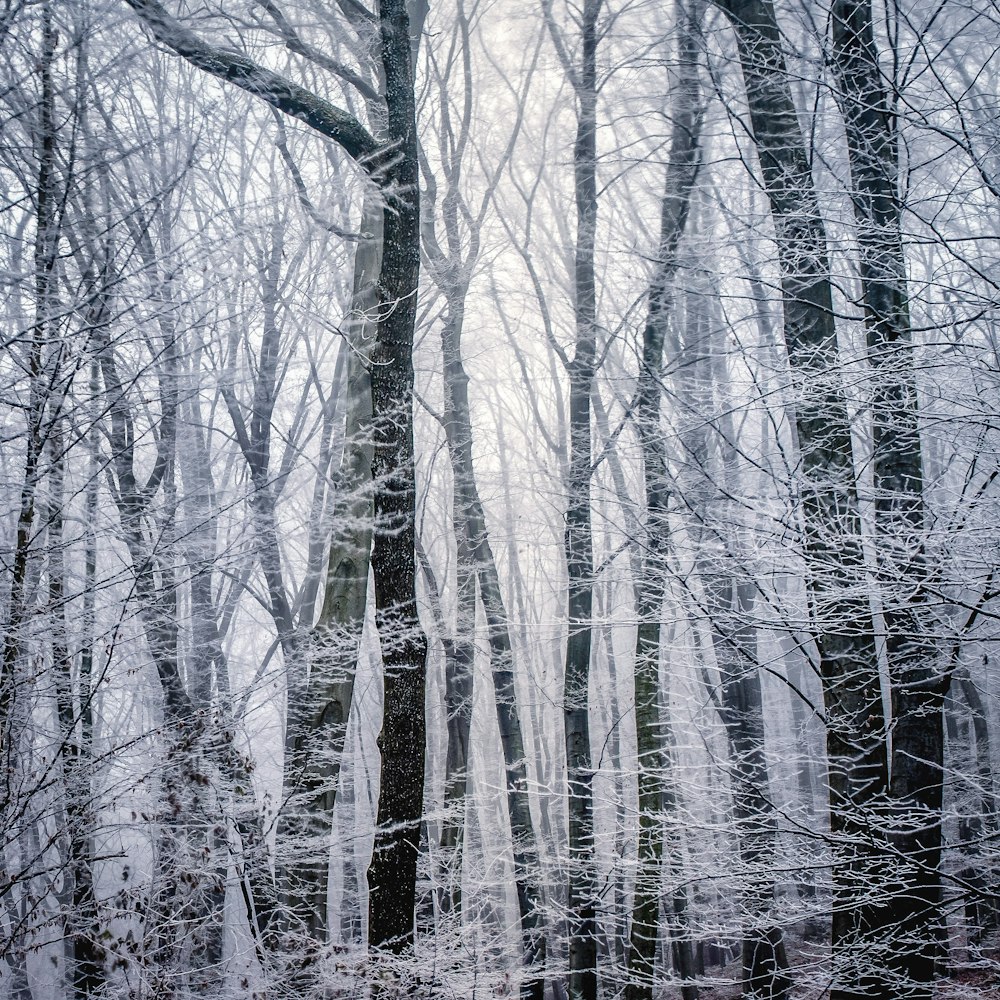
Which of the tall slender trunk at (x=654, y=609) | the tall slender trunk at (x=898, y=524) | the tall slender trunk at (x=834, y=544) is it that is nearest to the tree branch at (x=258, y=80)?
the tall slender trunk at (x=654, y=609)

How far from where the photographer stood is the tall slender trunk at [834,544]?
3.61 metres

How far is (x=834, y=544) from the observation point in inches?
138

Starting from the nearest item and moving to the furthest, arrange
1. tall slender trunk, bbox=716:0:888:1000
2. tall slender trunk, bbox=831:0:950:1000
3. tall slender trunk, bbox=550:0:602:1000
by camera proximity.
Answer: tall slender trunk, bbox=831:0:950:1000, tall slender trunk, bbox=716:0:888:1000, tall slender trunk, bbox=550:0:602:1000

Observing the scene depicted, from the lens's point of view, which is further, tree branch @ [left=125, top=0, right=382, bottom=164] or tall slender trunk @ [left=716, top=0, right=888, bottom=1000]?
tree branch @ [left=125, top=0, right=382, bottom=164]

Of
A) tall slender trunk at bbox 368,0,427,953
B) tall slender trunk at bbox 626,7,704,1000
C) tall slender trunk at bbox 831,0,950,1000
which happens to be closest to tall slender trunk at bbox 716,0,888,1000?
tall slender trunk at bbox 831,0,950,1000

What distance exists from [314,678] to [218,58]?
17.4 feet

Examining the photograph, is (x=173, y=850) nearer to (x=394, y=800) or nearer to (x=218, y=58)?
(x=394, y=800)

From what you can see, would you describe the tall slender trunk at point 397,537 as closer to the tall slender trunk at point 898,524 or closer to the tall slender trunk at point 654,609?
the tall slender trunk at point 654,609

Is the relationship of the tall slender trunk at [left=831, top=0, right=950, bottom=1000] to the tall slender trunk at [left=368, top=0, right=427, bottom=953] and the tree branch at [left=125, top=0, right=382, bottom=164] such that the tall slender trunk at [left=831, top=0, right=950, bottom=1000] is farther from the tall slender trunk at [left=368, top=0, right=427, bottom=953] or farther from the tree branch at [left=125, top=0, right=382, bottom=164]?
the tree branch at [left=125, top=0, right=382, bottom=164]

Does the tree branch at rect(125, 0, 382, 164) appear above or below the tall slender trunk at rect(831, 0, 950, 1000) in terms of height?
above

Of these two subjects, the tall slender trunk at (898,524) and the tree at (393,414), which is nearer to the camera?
the tall slender trunk at (898,524)

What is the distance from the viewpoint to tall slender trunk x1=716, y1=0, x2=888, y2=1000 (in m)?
3.61

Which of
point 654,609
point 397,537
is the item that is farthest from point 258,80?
point 654,609

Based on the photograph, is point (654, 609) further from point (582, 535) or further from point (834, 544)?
point (834, 544)
